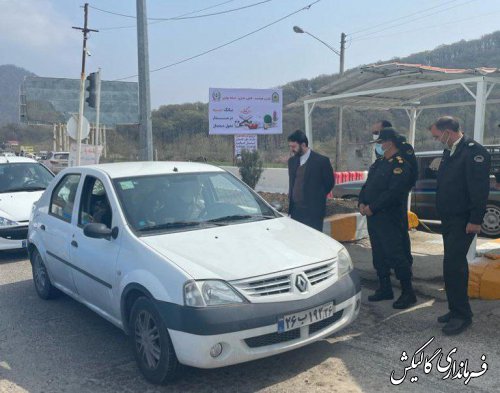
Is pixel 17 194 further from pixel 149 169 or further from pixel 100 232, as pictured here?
pixel 100 232

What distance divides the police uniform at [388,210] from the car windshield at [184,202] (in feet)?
3.69

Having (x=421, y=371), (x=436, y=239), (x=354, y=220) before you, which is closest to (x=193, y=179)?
(x=421, y=371)

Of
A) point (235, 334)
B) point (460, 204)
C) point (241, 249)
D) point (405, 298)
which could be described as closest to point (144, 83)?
point (405, 298)

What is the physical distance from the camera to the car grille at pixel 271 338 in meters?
3.71

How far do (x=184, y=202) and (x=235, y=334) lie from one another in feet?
5.35

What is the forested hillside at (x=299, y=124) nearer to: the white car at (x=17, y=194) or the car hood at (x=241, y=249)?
the white car at (x=17, y=194)

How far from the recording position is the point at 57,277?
572 cm

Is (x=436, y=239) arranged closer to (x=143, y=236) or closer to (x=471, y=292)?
(x=471, y=292)

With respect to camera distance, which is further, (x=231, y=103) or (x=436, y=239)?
(x=231, y=103)

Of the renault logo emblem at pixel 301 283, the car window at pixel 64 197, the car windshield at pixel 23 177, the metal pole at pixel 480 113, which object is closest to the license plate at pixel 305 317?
the renault logo emblem at pixel 301 283

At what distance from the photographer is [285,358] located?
4305 mm

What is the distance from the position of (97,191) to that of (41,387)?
1.85 m

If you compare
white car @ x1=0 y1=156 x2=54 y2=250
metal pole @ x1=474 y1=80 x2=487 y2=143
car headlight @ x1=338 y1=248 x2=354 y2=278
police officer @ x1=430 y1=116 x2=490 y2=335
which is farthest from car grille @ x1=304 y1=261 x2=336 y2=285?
white car @ x1=0 y1=156 x2=54 y2=250

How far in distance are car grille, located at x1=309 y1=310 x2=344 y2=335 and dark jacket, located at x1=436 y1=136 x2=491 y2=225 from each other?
1.45 meters
